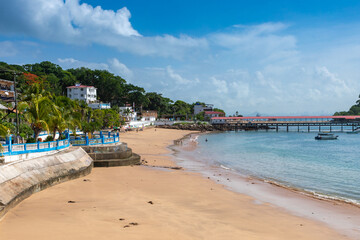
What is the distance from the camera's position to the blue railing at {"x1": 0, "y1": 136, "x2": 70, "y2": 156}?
16320mm

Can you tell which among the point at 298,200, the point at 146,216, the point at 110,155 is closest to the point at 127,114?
the point at 110,155

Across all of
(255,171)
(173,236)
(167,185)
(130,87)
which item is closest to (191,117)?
(130,87)

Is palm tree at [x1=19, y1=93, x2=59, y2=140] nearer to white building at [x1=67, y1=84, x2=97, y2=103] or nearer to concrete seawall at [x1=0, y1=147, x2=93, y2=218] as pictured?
concrete seawall at [x1=0, y1=147, x2=93, y2=218]

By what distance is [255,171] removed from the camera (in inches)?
1138

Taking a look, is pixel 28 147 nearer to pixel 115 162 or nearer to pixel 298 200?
pixel 115 162

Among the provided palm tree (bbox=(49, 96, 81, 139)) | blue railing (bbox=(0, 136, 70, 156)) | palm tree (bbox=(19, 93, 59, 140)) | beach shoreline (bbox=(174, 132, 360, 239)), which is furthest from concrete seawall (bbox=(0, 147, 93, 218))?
beach shoreline (bbox=(174, 132, 360, 239))

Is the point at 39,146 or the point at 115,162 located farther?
the point at 115,162

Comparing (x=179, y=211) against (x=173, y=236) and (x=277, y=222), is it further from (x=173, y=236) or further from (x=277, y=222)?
(x=277, y=222)

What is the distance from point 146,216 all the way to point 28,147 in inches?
378

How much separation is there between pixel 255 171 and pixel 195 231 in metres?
18.6

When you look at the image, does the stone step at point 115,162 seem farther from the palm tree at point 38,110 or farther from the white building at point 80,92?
the white building at point 80,92

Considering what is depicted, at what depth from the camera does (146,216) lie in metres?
13.0

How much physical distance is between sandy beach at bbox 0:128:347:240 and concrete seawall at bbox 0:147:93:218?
43 cm

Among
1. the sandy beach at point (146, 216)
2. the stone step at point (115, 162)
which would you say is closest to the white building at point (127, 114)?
the stone step at point (115, 162)
